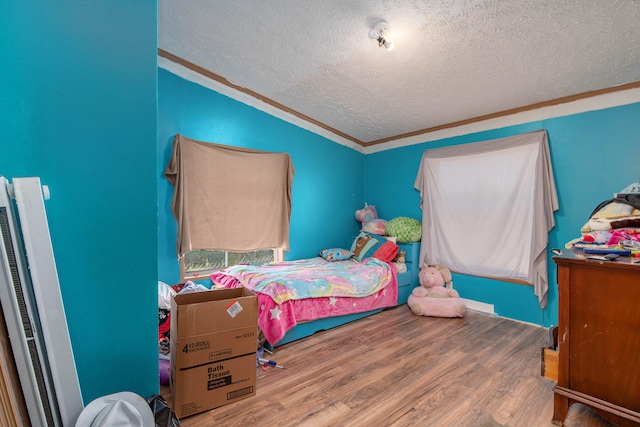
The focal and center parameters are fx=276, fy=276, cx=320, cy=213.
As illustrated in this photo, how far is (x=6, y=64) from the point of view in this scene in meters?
1.04

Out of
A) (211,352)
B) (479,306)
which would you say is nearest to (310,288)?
(211,352)

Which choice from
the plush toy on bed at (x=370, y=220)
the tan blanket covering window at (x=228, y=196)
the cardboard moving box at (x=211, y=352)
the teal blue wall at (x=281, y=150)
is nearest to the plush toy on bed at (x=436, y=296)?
the plush toy on bed at (x=370, y=220)

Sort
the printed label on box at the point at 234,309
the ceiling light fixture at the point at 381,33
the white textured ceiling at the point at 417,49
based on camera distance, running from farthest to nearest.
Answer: the ceiling light fixture at the point at 381,33 < the white textured ceiling at the point at 417,49 < the printed label on box at the point at 234,309

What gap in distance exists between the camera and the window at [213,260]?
2.91m

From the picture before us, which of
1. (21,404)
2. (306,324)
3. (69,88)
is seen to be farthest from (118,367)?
(306,324)

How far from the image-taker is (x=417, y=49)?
2.12 metres

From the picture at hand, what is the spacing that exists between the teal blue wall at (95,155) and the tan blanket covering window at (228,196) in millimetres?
1465

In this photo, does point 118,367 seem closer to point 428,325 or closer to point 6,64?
point 6,64

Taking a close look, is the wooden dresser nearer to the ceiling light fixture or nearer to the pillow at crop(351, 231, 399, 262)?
the ceiling light fixture

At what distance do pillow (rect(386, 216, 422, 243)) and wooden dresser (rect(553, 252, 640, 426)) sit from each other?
214 centimetres

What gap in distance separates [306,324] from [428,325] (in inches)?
50.1

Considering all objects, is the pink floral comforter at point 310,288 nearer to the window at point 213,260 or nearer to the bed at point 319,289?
the bed at point 319,289

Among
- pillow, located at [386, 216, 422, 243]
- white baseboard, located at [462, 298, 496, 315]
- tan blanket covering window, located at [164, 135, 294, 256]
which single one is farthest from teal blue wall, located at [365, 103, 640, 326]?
tan blanket covering window, located at [164, 135, 294, 256]

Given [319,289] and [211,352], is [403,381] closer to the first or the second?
[319,289]
